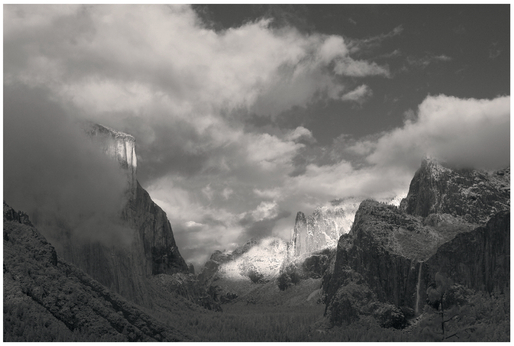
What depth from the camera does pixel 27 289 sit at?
131625mm

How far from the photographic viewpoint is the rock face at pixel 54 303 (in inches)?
4813

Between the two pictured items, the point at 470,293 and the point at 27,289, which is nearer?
the point at 27,289

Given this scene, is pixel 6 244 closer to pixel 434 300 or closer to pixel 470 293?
pixel 434 300

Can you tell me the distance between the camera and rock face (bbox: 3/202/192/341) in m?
122

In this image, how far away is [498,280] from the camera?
7731 inches

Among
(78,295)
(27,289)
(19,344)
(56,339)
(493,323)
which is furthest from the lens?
(493,323)

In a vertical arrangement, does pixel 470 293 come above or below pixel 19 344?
above

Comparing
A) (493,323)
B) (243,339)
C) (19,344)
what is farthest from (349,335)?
(19,344)

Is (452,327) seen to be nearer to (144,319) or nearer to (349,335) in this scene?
(349,335)

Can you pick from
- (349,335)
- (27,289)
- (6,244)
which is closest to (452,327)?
(349,335)

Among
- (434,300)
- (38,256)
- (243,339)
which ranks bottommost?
(243,339)

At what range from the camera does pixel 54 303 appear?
134m

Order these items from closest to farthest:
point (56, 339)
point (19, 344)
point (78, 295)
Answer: point (19, 344), point (56, 339), point (78, 295)

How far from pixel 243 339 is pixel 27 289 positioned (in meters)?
88.5
